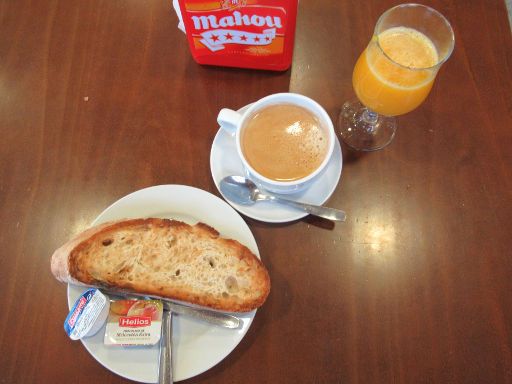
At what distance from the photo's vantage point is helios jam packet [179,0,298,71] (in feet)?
2.75

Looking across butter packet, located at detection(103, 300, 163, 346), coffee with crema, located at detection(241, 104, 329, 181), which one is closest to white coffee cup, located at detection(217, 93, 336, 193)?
coffee with crema, located at detection(241, 104, 329, 181)

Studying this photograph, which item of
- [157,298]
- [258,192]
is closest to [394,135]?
[258,192]

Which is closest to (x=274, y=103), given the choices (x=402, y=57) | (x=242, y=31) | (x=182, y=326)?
(x=242, y=31)

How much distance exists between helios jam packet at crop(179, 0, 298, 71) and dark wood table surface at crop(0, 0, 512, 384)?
5cm

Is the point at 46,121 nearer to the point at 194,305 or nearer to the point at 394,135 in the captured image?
the point at 194,305

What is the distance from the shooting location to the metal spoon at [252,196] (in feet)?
2.89

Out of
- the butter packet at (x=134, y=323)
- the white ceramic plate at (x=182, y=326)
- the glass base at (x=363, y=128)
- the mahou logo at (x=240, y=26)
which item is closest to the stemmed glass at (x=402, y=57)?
the glass base at (x=363, y=128)

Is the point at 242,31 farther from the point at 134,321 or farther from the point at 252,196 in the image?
the point at 134,321

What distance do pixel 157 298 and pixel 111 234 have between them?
17 centimetres

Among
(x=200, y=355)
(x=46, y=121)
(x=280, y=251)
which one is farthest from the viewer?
(x=46, y=121)

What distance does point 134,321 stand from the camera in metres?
0.80

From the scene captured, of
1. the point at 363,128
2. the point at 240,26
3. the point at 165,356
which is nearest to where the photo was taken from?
the point at 165,356

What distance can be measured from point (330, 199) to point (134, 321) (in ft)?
1.73

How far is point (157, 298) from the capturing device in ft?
2.79
